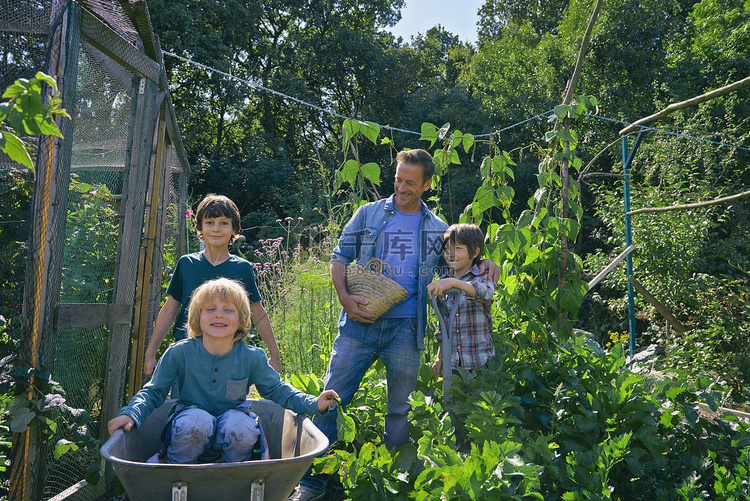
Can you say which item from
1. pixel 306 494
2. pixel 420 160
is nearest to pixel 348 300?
pixel 420 160

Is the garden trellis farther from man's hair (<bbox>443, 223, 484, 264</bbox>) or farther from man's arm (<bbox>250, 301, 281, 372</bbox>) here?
man's hair (<bbox>443, 223, 484, 264</bbox>)

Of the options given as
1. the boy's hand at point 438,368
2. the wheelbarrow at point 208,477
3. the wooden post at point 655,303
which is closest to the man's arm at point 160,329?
the wheelbarrow at point 208,477

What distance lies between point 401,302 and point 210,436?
3.73 ft

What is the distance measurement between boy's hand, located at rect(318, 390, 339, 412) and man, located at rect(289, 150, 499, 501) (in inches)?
29.3

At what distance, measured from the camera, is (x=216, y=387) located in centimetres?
192

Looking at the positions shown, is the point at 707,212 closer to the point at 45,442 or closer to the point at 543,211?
the point at 543,211

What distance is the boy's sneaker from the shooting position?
95.9 inches

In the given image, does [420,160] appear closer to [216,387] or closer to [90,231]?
[216,387]

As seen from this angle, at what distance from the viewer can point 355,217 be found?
2.76m

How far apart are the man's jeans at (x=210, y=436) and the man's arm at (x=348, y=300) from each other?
82 cm

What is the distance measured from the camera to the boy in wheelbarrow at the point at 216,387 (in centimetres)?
174

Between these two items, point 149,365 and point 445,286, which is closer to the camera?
point 445,286

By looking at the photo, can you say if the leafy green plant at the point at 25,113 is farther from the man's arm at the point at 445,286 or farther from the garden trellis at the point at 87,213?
the man's arm at the point at 445,286

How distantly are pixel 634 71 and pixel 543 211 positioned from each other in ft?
39.7
